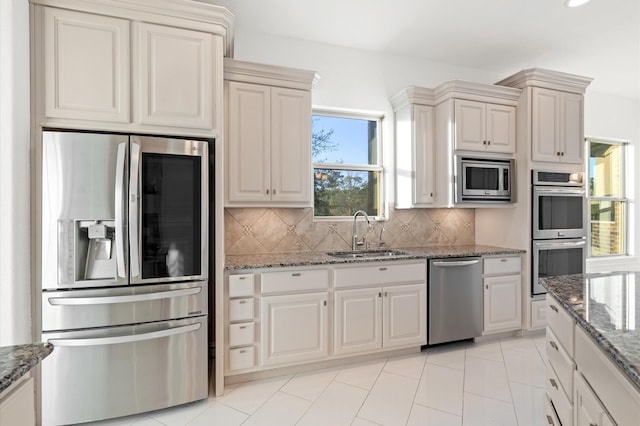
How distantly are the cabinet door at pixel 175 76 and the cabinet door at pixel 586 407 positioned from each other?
2363 millimetres

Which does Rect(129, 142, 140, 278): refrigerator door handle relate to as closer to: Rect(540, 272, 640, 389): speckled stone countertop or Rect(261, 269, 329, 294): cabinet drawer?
Rect(261, 269, 329, 294): cabinet drawer

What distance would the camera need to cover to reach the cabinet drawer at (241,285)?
2.56 meters

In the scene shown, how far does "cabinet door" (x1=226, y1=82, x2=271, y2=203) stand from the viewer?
9.29 feet

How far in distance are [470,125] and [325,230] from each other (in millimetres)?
1792

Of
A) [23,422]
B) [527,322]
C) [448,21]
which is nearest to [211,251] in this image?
[23,422]

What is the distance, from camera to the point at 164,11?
223 cm

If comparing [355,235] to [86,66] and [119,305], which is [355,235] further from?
[86,66]

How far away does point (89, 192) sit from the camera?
207cm

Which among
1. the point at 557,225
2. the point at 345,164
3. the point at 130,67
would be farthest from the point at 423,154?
the point at 130,67

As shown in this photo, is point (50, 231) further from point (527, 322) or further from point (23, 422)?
point (527, 322)

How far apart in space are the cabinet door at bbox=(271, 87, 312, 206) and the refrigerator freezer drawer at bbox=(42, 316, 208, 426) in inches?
49.5

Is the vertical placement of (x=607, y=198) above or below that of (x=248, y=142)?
below

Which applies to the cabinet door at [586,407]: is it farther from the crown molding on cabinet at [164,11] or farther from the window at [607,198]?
the window at [607,198]

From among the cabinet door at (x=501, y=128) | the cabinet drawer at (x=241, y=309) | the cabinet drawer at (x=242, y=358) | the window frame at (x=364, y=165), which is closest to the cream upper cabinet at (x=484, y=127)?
the cabinet door at (x=501, y=128)
